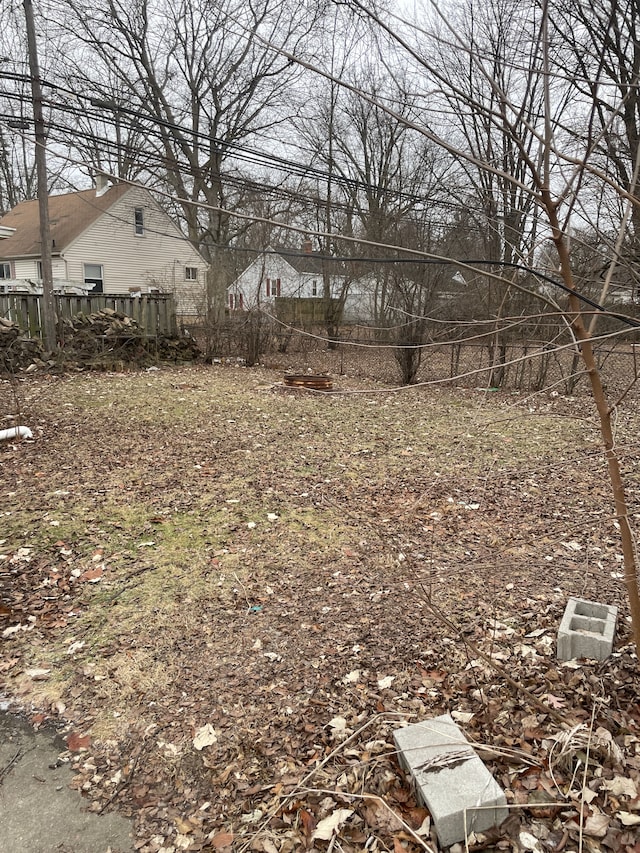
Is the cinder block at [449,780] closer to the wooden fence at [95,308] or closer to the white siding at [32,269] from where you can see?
the wooden fence at [95,308]

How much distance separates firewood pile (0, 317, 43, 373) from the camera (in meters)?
9.51

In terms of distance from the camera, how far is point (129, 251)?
20.6 m

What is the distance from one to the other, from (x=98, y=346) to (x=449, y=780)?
34.9 feet

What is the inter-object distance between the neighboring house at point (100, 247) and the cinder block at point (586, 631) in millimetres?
17624

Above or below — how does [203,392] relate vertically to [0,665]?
above

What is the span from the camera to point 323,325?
50.4ft

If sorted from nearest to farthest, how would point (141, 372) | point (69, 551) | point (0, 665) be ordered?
point (0, 665)
point (69, 551)
point (141, 372)

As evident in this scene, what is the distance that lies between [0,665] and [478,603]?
2440mm

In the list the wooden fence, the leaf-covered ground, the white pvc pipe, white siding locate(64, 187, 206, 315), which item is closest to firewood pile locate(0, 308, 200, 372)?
the wooden fence

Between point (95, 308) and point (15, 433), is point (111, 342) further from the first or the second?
point (15, 433)

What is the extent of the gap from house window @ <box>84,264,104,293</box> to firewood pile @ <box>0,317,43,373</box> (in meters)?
10.4

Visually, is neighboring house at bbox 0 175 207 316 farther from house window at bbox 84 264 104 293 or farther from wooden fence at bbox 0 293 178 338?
wooden fence at bbox 0 293 178 338

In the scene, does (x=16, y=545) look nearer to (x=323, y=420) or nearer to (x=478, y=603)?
(x=478, y=603)

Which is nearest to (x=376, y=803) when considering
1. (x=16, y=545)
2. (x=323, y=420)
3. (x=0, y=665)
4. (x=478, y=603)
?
(x=478, y=603)
